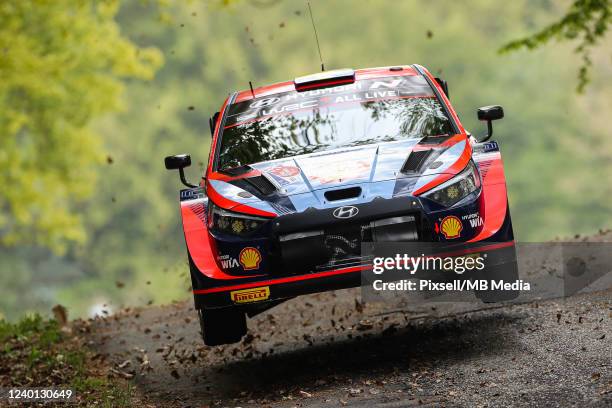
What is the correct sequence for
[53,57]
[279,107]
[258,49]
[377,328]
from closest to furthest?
1. [279,107]
2. [377,328]
3. [53,57]
4. [258,49]

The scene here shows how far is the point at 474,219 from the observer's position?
752cm

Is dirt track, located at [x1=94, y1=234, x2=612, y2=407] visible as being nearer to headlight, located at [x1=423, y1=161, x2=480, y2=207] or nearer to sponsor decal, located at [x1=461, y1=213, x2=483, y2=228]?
sponsor decal, located at [x1=461, y1=213, x2=483, y2=228]

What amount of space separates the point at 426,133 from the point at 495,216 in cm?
107

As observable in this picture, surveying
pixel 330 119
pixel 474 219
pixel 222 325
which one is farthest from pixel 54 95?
pixel 474 219

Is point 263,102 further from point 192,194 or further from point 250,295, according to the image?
point 250,295

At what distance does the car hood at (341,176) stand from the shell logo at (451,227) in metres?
0.31

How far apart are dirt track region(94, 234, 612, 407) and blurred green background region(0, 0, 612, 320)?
35.0 m

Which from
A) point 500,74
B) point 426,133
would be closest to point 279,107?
point 426,133

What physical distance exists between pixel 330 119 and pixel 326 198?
1535 mm

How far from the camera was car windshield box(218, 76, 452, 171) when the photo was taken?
27.7 ft

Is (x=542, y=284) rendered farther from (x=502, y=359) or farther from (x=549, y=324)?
(x=502, y=359)

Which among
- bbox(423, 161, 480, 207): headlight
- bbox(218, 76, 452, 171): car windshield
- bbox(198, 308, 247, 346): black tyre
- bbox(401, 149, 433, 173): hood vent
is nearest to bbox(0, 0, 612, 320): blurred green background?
bbox(218, 76, 452, 171): car windshield

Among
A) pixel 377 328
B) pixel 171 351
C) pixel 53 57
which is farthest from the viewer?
pixel 53 57

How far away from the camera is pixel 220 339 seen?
26.7 ft
